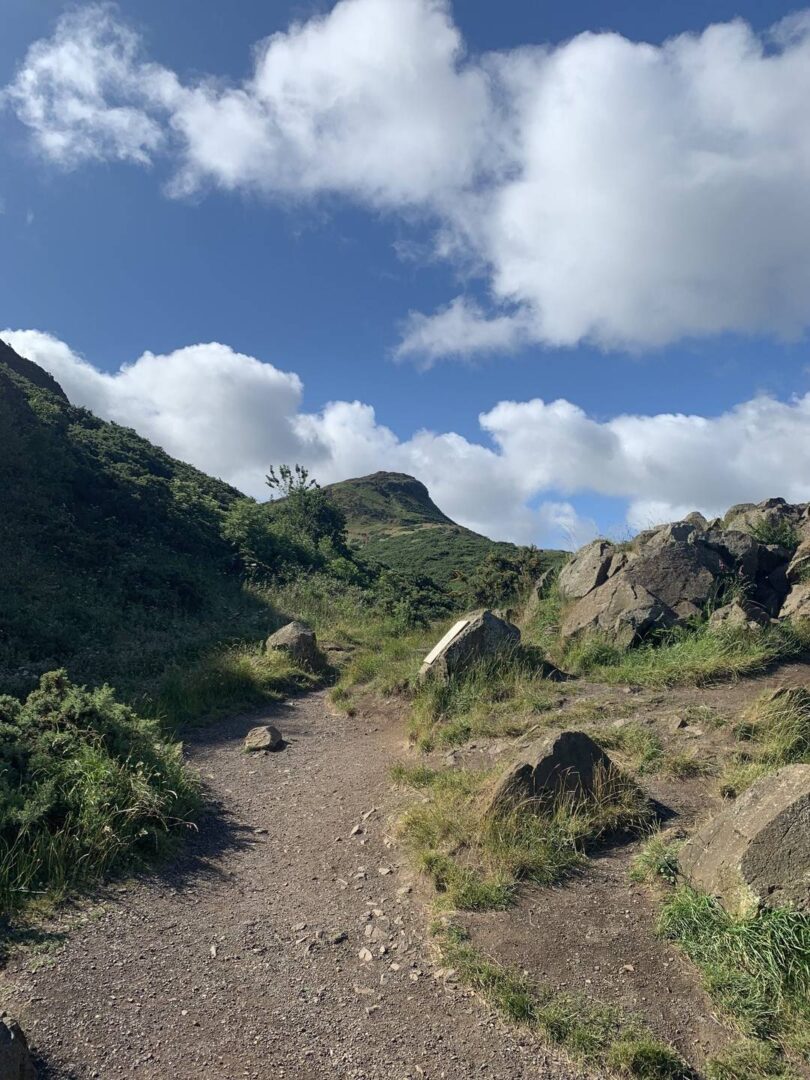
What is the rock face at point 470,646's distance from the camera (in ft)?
26.9

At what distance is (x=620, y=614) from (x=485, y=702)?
99.9 inches

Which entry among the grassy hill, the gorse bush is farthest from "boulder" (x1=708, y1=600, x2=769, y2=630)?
the grassy hill

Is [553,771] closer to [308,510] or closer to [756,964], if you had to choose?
[756,964]

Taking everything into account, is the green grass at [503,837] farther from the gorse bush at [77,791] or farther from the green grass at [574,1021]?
the gorse bush at [77,791]

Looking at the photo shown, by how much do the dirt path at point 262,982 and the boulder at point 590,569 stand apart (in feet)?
20.1

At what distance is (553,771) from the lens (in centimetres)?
482

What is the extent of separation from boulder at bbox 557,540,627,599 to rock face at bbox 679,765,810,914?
6403 millimetres

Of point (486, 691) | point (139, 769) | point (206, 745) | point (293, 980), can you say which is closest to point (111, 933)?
point (293, 980)

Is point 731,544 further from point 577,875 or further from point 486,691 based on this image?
point 577,875

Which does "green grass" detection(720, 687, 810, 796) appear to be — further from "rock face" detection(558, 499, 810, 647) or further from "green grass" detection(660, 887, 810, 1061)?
"rock face" detection(558, 499, 810, 647)

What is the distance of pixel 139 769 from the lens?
17.0ft

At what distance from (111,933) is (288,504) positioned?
32.3 meters

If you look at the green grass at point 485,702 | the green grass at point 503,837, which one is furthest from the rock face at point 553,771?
the green grass at point 485,702

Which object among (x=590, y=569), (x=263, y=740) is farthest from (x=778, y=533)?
(x=263, y=740)
